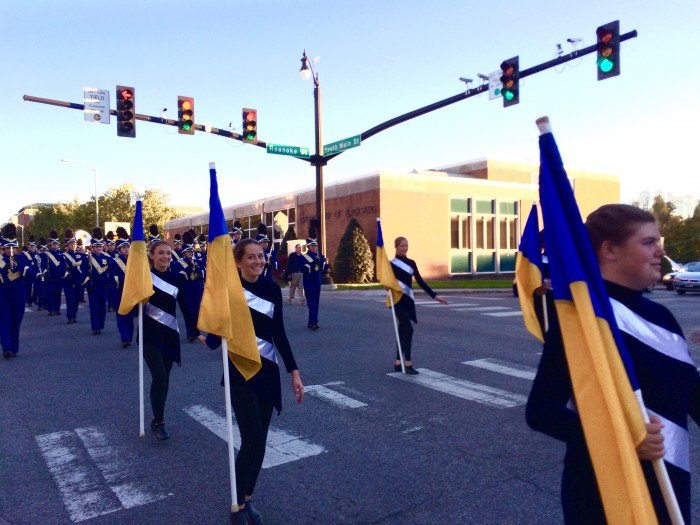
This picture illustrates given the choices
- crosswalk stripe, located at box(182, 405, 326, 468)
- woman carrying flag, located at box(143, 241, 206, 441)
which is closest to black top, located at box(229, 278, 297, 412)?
crosswalk stripe, located at box(182, 405, 326, 468)

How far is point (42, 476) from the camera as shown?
4.85 metres

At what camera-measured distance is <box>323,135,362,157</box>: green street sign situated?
20280mm

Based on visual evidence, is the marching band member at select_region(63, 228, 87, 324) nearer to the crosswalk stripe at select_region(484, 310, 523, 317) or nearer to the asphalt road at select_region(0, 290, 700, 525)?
the asphalt road at select_region(0, 290, 700, 525)

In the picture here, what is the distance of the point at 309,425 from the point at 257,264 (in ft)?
8.23

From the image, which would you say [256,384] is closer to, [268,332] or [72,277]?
[268,332]

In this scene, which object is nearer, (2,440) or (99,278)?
(2,440)

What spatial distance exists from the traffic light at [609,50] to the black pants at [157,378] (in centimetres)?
1155

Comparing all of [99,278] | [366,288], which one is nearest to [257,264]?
[99,278]

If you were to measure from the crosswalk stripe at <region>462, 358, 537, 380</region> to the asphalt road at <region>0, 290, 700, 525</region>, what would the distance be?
0.10 feet

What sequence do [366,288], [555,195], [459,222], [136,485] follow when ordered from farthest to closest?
[459,222]
[366,288]
[136,485]
[555,195]

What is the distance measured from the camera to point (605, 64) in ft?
42.1

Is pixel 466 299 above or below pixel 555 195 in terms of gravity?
below

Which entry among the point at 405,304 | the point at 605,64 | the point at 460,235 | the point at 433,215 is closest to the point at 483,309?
the point at 605,64

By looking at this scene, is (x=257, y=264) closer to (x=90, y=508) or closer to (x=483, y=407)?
(x=90, y=508)
